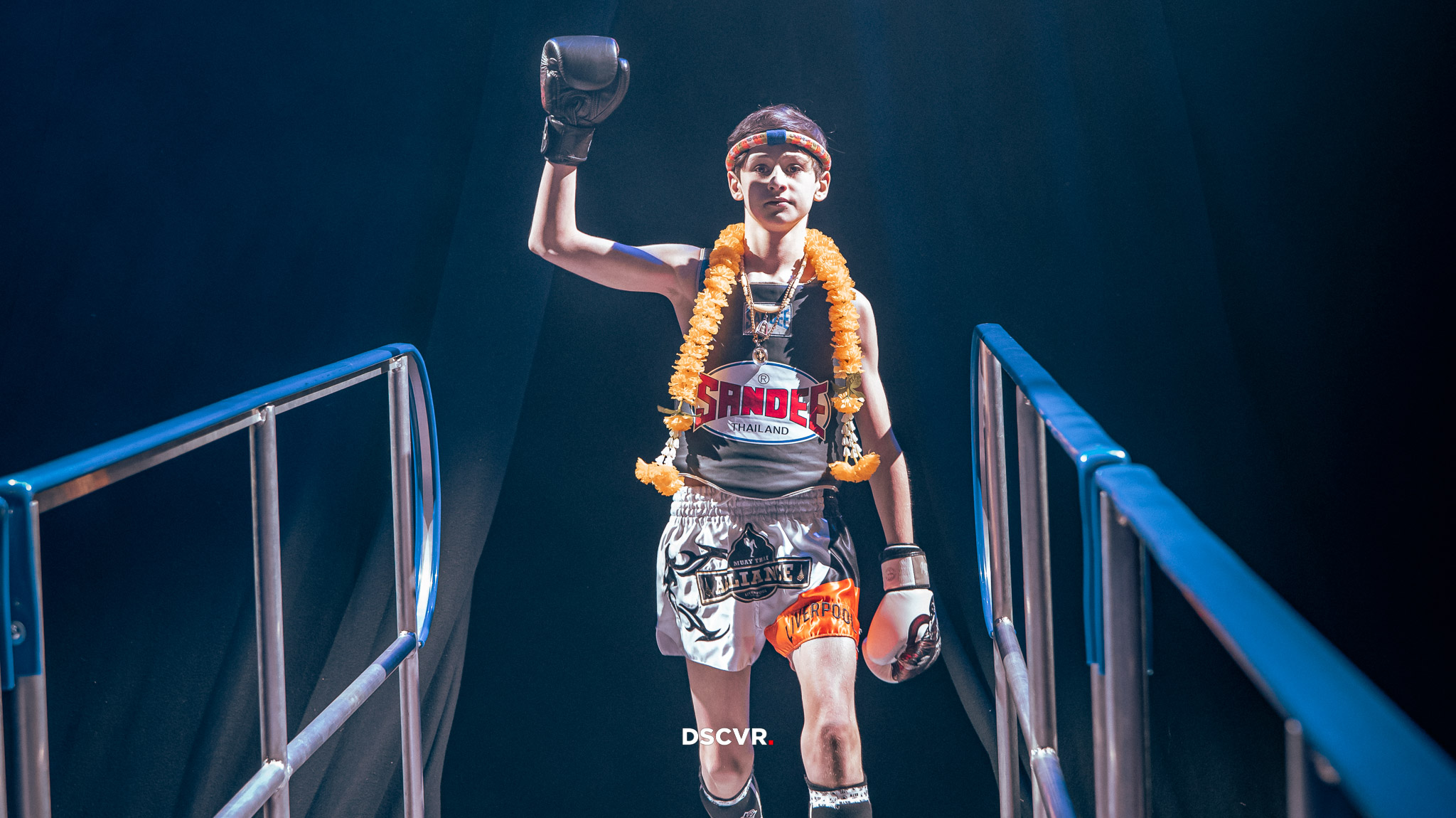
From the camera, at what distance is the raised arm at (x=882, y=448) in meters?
2.22

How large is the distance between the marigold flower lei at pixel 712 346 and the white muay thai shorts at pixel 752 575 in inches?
3.2

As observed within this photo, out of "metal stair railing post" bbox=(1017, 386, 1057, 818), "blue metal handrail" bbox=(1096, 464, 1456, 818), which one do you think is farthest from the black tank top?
"blue metal handrail" bbox=(1096, 464, 1456, 818)

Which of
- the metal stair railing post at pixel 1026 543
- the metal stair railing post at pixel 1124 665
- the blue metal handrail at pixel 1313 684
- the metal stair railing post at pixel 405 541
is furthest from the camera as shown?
the metal stair railing post at pixel 405 541

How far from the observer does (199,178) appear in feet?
7.65

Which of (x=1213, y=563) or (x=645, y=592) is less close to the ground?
(x=645, y=592)

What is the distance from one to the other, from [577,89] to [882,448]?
975 mm

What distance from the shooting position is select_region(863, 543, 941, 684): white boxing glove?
2.18m

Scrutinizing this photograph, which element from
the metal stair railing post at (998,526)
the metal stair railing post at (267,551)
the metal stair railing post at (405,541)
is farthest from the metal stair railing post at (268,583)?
the metal stair railing post at (998,526)

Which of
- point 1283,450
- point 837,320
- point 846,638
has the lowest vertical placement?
point 846,638

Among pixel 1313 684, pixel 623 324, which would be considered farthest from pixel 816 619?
pixel 1313 684

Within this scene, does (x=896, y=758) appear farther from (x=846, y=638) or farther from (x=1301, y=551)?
(x=1301, y=551)

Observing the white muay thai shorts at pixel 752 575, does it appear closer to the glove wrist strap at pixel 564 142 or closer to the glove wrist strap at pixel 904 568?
the glove wrist strap at pixel 904 568

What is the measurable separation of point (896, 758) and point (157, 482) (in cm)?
179

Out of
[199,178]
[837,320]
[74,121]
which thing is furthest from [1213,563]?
[74,121]
